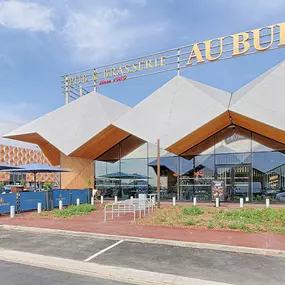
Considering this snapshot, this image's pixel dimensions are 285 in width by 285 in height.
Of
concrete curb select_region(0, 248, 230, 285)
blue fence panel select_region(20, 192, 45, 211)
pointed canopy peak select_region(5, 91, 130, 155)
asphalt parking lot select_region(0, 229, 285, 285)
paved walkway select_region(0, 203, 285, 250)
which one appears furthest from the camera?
pointed canopy peak select_region(5, 91, 130, 155)

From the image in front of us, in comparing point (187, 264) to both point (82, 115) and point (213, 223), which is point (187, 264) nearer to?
point (213, 223)

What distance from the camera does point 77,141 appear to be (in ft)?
75.2

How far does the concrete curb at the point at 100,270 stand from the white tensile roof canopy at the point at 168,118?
13.7 meters

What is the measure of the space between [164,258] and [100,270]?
1641 mm

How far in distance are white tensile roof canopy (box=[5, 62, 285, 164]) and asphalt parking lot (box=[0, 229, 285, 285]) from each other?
12.0m

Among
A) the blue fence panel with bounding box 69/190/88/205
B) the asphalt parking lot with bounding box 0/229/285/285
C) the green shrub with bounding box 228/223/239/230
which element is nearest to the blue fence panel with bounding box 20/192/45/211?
the blue fence panel with bounding box 69/190/88/205

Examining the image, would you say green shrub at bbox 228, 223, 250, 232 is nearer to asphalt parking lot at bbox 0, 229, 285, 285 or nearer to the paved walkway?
the paved walkway

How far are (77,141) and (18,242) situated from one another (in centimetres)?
1398

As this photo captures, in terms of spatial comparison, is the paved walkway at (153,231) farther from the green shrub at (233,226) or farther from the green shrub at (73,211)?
the green shrub at (73,211)

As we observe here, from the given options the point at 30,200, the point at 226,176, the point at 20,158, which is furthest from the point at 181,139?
the point at 20,158

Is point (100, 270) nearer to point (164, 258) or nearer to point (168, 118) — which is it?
point (164, 258)

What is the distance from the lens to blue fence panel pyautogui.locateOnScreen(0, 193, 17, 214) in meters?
15.2

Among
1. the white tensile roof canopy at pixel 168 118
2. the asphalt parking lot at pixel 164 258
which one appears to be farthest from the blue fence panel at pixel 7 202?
the white tensile roof canopy at pixel 168 118

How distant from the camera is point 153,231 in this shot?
34.7ft
